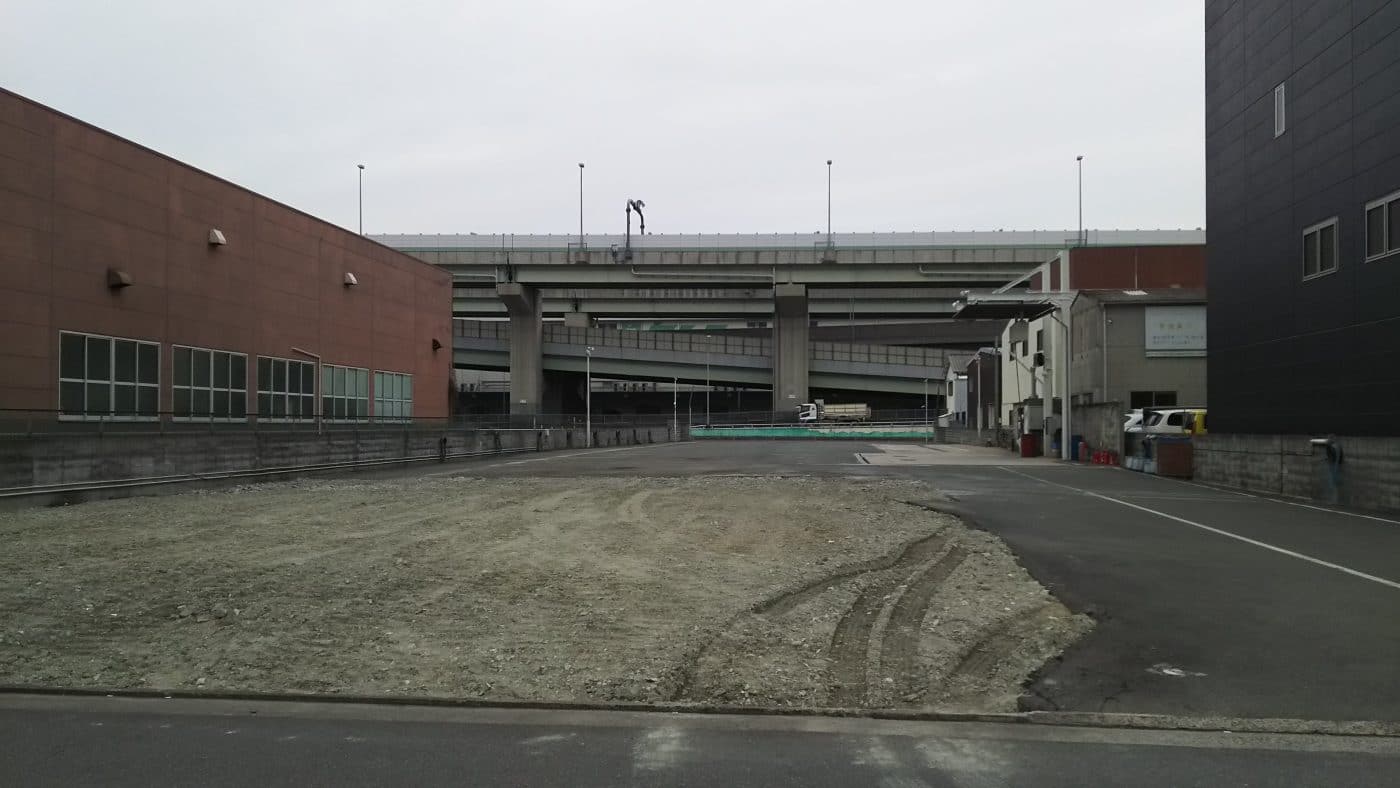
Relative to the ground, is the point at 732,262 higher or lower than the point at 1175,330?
higher

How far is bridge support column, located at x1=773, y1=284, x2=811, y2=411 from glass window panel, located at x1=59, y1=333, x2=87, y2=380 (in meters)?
67.1

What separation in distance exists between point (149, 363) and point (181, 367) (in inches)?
54.7

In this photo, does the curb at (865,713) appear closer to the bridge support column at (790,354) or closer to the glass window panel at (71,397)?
the glass window panel at (71,397)

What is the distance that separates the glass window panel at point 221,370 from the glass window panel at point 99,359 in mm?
4519

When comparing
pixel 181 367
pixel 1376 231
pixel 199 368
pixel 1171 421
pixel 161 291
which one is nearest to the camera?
pixel 1376 231

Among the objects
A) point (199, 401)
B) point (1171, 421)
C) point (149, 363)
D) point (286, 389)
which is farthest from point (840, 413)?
point (149, 363)

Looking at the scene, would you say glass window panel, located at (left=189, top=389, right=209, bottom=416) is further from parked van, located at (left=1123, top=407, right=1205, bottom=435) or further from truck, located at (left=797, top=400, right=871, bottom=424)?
truck, located at (left=797, top=400, right=871, bottom=424)

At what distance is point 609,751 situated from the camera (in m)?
5.10

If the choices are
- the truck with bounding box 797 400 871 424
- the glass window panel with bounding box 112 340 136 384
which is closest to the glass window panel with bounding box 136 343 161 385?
the glass window panel with bounding box 112 340 136 384

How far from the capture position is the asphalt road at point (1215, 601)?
6195 mm

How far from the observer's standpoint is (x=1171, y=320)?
123ft

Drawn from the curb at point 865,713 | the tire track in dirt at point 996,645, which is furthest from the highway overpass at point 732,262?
the curb at point 865,713

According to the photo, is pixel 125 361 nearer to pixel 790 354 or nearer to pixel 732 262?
pixel 732 262

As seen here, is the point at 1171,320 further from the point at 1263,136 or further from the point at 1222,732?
the point at 1222,732
